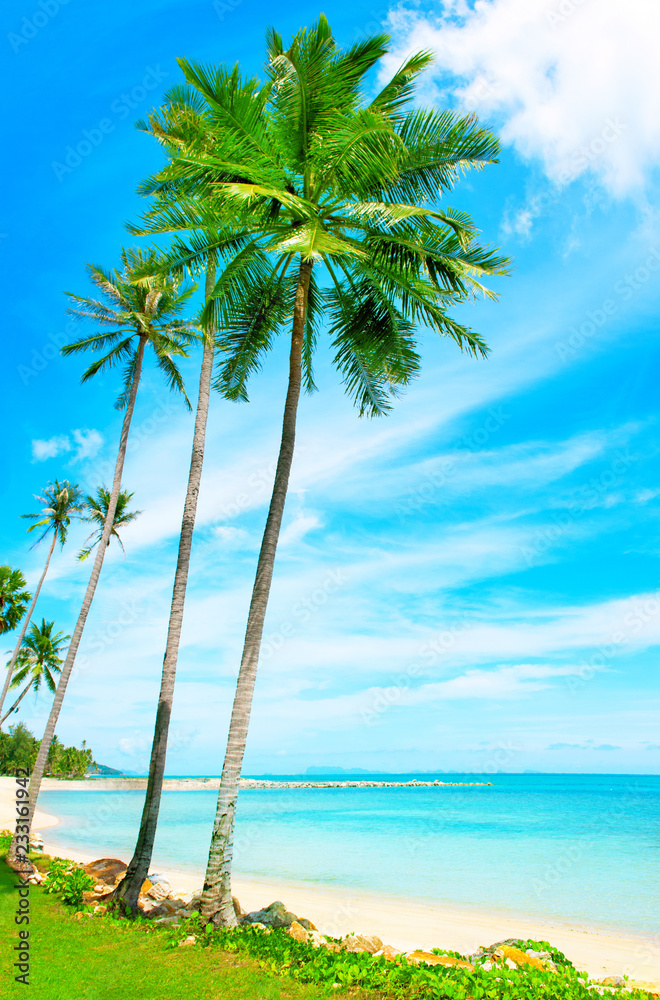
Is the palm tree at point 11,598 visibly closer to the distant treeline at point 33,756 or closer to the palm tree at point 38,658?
the palm tree at point 38,658

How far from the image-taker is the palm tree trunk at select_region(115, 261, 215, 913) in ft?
28.9

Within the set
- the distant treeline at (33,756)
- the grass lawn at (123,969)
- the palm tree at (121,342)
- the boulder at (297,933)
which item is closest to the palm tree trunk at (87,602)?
the palm tree at (121,342)

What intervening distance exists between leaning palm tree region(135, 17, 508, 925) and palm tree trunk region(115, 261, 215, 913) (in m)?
1.50

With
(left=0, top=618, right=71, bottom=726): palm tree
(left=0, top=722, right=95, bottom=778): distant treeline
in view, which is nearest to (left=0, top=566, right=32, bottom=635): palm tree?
(left=0, top=618, right=71, bottom=726): palm tree

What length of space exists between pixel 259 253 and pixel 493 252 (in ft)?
12.5

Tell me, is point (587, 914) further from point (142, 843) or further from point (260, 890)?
point (142, 843)

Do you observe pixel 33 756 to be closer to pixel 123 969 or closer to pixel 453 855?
pixel 453 855

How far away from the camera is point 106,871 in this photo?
38.9 feet

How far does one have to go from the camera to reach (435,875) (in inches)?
742

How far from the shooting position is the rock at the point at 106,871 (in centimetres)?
1134

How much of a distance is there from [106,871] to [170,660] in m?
5.35

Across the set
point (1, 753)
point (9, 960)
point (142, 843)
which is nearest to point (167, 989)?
point (9, 960)

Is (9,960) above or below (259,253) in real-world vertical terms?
below

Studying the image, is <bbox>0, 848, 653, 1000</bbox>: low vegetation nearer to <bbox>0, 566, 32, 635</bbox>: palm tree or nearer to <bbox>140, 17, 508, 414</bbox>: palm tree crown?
<bbox>140, 17, 508, 414</bbox>: palm tree crown
